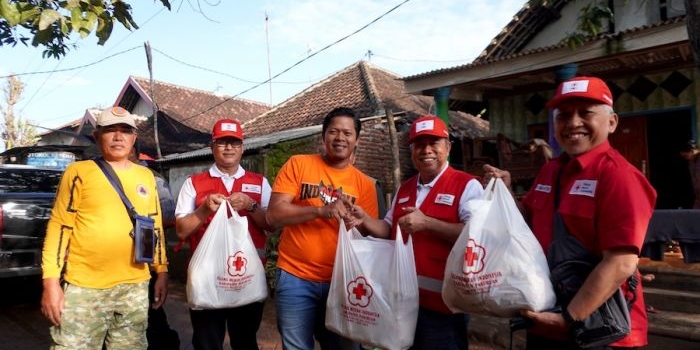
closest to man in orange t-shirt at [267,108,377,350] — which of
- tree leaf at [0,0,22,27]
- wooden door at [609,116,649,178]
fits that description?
tree leaf at [0,0,22,27]

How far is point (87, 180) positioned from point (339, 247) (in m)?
1.28

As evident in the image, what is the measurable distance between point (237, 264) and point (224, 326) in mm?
479

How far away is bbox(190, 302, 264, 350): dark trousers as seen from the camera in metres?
2.75

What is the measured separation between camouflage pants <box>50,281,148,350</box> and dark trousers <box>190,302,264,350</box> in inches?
10.8

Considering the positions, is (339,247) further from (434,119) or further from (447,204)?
(434,119)

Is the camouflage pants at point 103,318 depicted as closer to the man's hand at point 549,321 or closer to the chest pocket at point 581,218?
the man's hand at point 549,321

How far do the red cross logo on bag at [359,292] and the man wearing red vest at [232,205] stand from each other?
2.54 ft

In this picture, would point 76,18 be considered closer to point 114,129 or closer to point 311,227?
point 114,129

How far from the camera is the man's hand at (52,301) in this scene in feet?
7.69

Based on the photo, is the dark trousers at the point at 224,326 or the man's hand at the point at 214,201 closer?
the man's hand at the point at 214,201

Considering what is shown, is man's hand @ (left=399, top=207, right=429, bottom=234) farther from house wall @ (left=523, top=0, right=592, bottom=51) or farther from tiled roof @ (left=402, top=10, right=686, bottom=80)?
house wall @ (left=523, top=0, right=592, bottom=51)

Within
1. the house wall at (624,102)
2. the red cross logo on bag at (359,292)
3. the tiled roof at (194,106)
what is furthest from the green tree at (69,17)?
the tiled roof at (194,106)

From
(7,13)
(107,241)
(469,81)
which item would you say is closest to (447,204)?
(107,241)

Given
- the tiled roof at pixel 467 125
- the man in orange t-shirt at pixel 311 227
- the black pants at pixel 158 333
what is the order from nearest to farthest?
1. the man in orange t-shirt at pixel 311 227
2. the black pants at pixel 158 333
3. the tiled roof at pixel 467 125
